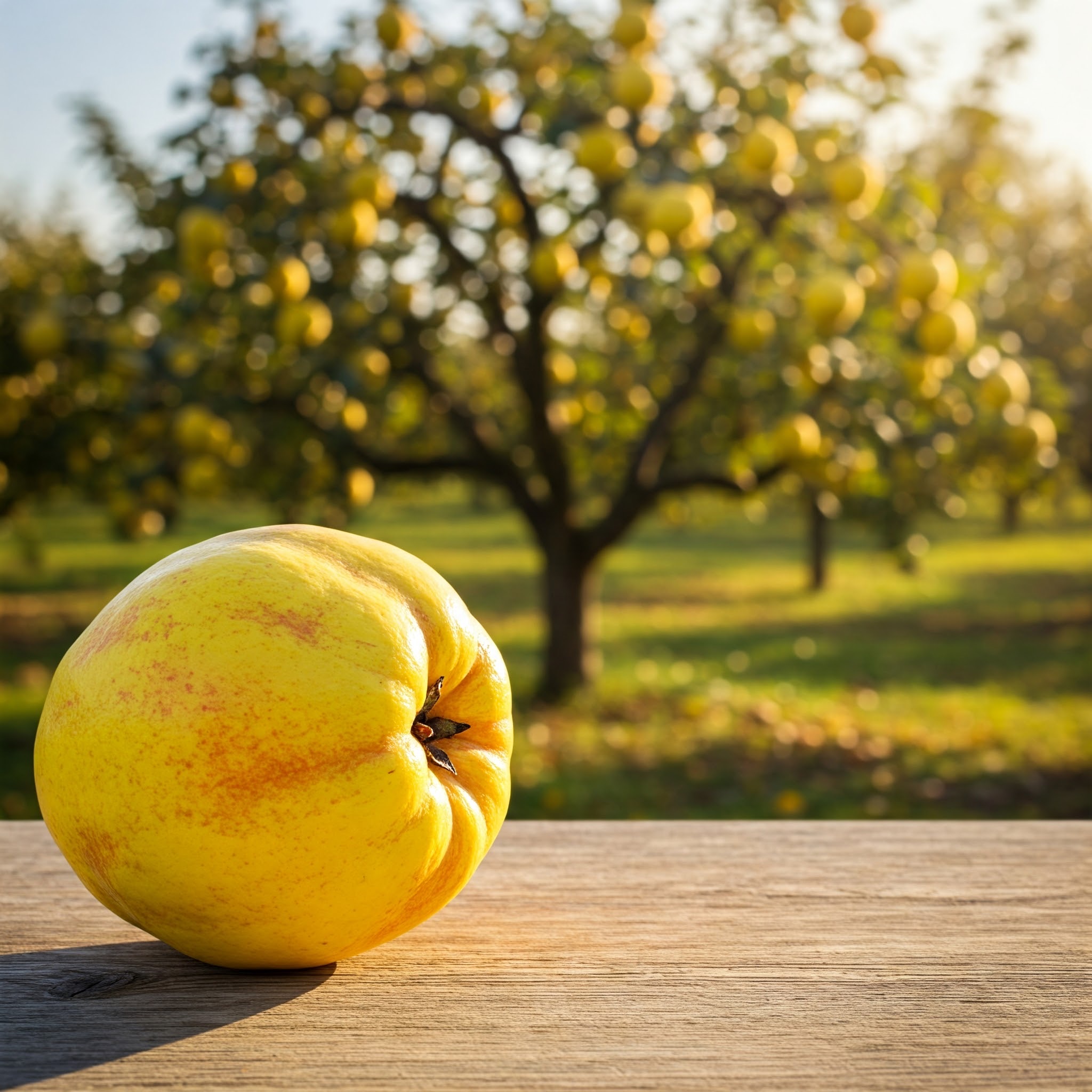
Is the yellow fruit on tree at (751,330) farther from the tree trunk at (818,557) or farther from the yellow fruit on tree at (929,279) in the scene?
the tree trunk at (818,557)

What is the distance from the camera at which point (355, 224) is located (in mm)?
4930

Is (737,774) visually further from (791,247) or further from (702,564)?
(702,564)

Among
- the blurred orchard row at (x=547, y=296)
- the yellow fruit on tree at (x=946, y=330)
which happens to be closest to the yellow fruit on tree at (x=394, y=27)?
the blurred orchard row at (x=547, y=296)

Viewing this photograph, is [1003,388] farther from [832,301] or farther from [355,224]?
[355,224]

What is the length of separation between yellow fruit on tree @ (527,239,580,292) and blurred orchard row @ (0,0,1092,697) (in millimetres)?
32

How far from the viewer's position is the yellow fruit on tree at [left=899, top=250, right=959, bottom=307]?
15.4ft

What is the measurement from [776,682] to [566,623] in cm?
236

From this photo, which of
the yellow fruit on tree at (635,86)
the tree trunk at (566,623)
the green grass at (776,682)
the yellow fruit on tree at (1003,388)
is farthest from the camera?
the tree trunk at (566,623)

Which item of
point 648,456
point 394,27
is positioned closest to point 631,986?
point 394,27

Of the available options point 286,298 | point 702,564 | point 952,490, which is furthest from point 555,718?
point 702,564

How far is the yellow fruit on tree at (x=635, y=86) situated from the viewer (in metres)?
4.55

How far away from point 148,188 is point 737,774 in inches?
207

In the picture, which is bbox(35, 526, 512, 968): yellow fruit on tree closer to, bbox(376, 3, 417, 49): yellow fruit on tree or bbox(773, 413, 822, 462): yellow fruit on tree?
bbox(773, 413, 822, 462): yellow fruit on tree

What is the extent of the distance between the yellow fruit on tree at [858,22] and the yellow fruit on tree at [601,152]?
1.16m
